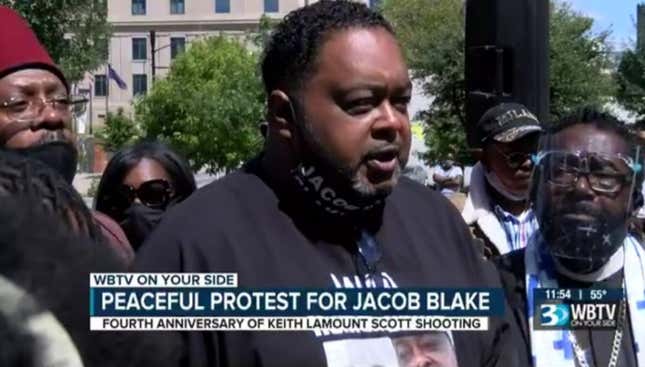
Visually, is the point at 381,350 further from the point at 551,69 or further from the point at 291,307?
the point at 551,69

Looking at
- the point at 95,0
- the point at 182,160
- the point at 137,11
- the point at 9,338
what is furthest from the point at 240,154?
the point at 9,338

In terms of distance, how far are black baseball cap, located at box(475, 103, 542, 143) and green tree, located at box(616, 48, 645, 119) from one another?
22.5 metres

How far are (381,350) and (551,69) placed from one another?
27081 mm

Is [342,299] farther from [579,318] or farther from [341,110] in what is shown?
[579,318]

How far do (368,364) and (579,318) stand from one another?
86 centimetres

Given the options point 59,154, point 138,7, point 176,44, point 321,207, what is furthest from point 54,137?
point 138,7

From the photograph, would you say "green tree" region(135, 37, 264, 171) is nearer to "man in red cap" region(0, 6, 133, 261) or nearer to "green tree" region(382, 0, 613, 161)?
"green tree" region(382, 0, 613, 161)

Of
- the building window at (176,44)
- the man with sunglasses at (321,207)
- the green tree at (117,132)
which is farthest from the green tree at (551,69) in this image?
the building window at (176,44)

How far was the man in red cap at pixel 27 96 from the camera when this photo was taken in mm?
3072

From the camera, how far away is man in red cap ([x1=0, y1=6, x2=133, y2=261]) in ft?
10.1

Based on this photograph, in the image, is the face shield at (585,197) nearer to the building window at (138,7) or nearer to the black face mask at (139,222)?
the black face mask at (139,222)

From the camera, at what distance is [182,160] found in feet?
14.5

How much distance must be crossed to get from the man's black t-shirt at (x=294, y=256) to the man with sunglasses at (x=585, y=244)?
33cm

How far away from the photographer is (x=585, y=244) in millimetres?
2988
